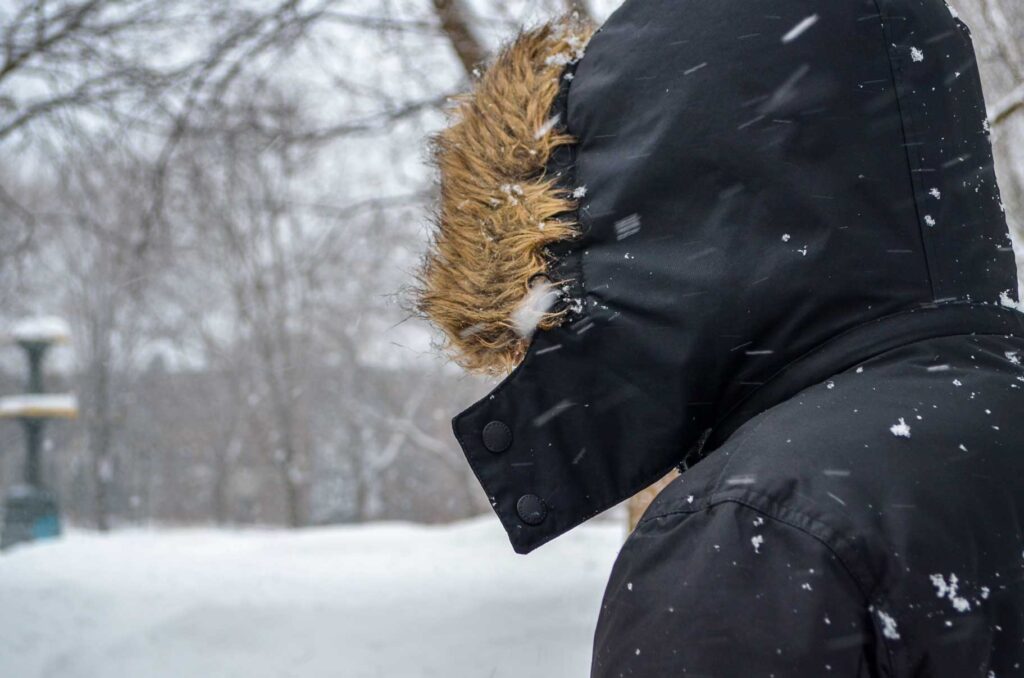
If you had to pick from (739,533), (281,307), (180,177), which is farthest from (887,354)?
(281,307)

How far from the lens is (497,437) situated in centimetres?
114

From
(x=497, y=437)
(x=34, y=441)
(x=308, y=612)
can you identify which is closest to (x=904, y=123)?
(x=497, y=437)

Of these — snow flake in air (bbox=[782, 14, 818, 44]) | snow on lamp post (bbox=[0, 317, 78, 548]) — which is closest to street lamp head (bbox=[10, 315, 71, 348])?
snow on lamp post (bbox=[0, 317, 78, 548])

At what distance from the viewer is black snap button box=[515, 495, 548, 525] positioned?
3.67 ft

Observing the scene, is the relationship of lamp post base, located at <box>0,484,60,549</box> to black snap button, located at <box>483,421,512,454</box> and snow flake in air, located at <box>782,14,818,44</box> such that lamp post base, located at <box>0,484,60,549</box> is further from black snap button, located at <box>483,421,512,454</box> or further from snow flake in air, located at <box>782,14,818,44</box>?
snow flake in air, located at <box>782,14,818,44</box>

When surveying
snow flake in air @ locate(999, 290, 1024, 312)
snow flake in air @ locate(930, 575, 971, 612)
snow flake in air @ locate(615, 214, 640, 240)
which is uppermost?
snow flake in air @ locate(615, 214, 640, 240)

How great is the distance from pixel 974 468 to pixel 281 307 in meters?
19.0

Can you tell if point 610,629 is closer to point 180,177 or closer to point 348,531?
point 180,177

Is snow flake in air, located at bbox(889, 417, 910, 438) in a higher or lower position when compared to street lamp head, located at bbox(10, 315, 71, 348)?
higher

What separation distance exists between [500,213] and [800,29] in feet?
1.52

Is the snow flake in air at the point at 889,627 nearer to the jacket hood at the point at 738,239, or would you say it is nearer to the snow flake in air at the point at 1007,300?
the jacket hood at the point at 738,239

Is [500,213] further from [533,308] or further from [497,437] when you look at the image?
[497,437]

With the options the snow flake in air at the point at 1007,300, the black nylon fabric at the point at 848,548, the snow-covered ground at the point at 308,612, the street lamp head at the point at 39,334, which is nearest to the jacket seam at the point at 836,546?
the black nylon fabric at the point at 848,548

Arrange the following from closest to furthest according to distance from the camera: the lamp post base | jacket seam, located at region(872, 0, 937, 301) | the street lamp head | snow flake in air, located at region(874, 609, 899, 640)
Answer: snow flake in air, located at region(874, 609, 899, 640) → jacket seam, located at region(872, 0, 937, 301) → the lamp post base → the street lamp head
